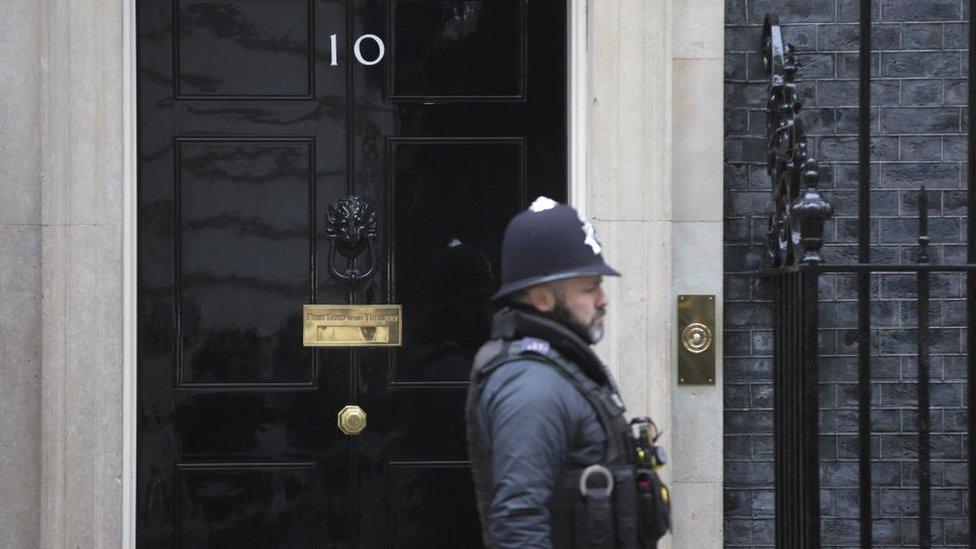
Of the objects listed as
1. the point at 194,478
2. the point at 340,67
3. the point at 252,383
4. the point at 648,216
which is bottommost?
the point at 194,478

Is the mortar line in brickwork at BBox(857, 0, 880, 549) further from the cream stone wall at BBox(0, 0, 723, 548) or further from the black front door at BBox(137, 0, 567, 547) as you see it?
the black front door at BBox(137, 0, 567, 547)

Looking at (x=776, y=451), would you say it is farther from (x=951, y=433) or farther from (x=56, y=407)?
(x=56, y=407)

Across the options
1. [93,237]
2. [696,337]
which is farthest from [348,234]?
[696,337]

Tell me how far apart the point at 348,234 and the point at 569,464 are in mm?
2525

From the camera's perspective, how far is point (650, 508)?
3531mm

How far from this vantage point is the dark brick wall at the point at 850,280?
19.0 ft

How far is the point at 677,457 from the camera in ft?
18.6

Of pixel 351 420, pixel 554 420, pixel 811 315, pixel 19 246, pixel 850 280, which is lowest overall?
pixel 351 420

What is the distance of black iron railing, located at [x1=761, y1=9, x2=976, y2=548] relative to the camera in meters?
4.90

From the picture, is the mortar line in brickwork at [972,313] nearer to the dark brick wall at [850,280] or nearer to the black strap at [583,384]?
the dark brick wall at [850,280]

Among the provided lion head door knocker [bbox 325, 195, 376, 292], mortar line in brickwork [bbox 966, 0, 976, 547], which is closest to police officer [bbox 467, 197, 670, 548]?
mortar line in brickwork [bbox 966, 0, 976, 547]

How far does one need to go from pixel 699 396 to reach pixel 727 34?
1.42 meters

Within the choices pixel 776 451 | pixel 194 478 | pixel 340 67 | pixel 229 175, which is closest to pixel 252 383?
pixel 194 478

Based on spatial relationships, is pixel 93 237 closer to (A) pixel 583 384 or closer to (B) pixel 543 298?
(B) pixel 543 298
